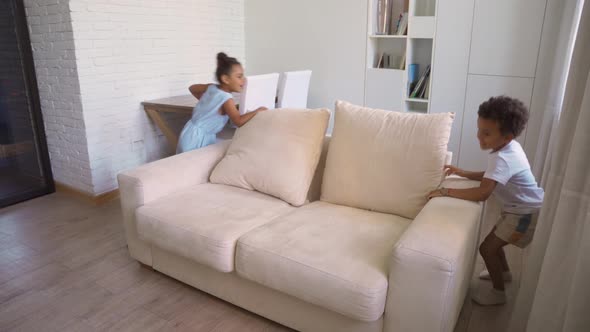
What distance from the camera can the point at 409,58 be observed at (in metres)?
3.68

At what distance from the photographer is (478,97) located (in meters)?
3.41

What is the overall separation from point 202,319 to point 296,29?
3.06 m

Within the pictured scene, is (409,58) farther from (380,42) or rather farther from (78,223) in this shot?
(78,223)

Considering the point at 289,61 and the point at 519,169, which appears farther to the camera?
the point at 289,61

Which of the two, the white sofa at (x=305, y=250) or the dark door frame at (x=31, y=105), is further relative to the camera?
the dark door frame at (x=31, y=105)

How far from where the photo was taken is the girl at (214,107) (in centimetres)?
274

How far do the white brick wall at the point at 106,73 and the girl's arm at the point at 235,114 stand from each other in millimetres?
1087

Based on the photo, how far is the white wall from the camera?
12.9 ft

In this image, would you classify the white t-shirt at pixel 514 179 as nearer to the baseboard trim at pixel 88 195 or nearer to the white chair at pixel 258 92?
the white chair at pixel 258 92

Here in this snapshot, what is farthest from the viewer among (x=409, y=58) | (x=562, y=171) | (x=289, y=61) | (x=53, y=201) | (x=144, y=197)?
(x=289, y=61)

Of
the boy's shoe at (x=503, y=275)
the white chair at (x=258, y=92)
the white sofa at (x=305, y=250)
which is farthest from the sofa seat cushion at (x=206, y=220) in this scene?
the boy's shoe at (x=503, y=275)

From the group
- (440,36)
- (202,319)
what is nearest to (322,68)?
(440,36)

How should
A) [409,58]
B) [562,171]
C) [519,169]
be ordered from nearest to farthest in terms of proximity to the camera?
1. [562,171]
2. [519,169]
3. [409,58]

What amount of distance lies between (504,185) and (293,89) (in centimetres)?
210
